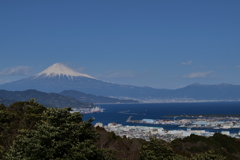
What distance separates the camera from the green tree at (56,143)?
7352 mm

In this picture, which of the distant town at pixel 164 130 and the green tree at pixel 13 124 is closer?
the green tree at pixel 13 124

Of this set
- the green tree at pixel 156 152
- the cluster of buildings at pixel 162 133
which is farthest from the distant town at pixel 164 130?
the green tree at pixel 156 152

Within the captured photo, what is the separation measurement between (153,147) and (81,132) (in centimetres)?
429

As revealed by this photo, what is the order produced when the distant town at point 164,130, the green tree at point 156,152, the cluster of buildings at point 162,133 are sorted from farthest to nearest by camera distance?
the distant town at point 164,130, the cluster of buildings at point 162,133, the green tree at point 156,152

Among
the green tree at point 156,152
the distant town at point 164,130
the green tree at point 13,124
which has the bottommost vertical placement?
the distant town at point 164,130

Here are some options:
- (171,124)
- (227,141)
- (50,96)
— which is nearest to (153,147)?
(227,141)

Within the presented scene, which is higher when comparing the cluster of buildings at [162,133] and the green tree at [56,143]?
the green tree at [56,143]

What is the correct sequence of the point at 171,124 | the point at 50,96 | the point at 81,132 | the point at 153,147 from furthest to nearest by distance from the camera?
the point at 50,96 < the point at 171,124 < the point at 153,147 < the point at 81,132

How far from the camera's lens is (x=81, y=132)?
8.11 metres

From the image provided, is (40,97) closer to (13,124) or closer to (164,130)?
(164,130)

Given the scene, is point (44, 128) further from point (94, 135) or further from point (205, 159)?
point (205, 159)

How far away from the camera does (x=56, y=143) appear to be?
Answer: 24.4ft

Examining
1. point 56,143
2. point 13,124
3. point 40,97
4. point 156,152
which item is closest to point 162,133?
point 13,124

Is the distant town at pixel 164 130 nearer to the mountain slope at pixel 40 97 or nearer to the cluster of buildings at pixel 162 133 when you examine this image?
the cluster of buildings at pixel 162 133
